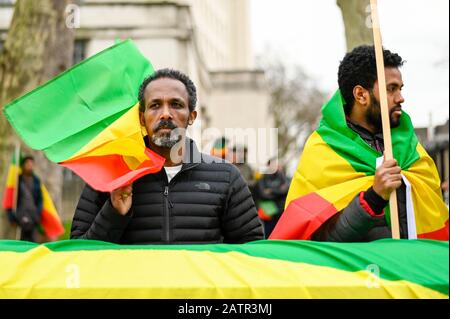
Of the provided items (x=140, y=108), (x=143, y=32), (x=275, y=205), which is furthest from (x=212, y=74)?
(x=140, y=108)

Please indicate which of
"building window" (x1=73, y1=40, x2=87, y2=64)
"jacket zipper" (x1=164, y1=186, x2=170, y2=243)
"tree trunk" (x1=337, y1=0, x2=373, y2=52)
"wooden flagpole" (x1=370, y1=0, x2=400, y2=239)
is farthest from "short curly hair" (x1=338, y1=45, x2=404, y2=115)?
"building window" (x1=73, y1=40, x2=87, y2=64)

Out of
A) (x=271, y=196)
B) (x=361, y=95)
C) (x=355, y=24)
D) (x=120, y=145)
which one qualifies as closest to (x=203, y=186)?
(x=120, y=145)

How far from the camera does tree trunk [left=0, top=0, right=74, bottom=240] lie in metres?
10.0

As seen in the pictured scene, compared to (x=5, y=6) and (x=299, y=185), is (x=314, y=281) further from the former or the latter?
(x=5, y=6)

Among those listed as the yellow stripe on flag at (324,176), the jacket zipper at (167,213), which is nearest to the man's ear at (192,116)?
the jacket zipper at (167,213)

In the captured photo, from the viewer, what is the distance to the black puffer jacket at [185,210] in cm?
317

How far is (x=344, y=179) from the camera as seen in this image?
307 centimetres

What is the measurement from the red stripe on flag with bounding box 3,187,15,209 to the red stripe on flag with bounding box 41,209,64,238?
0.42 metres

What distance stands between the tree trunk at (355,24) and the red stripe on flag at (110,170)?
3554mm

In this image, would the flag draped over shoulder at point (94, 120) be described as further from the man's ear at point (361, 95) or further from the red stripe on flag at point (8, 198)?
the red stripe on flag at point (8, 198)

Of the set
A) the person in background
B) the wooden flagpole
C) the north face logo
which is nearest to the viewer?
A: the wooden flagpole

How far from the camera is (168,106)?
324 centimetres

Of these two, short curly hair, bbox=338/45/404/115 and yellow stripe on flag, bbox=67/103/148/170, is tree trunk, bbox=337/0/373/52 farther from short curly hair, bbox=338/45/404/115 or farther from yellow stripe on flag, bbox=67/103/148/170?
yellow stripe on flag, bbox=67/103/148/170
